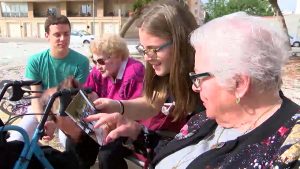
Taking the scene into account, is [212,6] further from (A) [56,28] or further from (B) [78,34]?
(A) [56,28]

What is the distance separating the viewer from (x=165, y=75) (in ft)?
8.19

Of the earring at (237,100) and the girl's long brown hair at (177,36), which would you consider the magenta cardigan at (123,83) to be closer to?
the girl's long brown hair at (177,36)

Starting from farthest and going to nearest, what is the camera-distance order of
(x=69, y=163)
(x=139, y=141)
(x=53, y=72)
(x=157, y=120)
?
(x=53, y=72)
(x=157, y=120)
(x=69, y=163)
(x=139, y=141)

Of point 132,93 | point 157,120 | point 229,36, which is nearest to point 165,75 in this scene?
point 157,120

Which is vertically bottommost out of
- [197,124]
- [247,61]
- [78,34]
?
[78,34]

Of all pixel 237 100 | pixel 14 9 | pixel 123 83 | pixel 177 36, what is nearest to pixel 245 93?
pixel 237 100

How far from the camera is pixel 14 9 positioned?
53.7 metres

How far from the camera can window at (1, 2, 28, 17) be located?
173ft

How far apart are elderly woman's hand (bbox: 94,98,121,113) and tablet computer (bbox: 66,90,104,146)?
0.19 metres

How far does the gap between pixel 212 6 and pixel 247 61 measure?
47.5m

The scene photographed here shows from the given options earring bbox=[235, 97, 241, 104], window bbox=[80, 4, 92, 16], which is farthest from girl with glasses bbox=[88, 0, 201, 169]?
window bbox=[80, 4, 92, 16]

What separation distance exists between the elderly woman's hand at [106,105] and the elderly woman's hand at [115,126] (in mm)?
190

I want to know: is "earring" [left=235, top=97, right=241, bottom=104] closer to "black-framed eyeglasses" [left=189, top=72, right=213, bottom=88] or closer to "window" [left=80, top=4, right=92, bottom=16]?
"black-framed eyeglasses" [left=189, top=72, right=213, bottom=88]

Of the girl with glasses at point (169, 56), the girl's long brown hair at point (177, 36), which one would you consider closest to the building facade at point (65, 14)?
the girl with glasses at point (169, 56)
